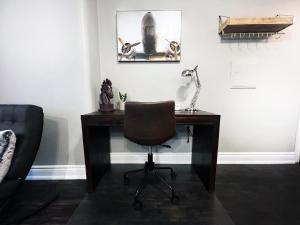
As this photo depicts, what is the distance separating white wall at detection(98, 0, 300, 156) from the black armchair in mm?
1035

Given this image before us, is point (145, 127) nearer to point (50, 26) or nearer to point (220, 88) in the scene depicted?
point (220, 88)

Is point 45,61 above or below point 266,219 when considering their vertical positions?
above

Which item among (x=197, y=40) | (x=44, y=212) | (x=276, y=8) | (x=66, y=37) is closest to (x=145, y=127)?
(x=44, y=212)

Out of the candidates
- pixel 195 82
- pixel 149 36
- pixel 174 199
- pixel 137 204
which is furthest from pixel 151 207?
pixel 149 36

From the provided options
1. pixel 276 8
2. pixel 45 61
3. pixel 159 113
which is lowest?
pixel 159 113

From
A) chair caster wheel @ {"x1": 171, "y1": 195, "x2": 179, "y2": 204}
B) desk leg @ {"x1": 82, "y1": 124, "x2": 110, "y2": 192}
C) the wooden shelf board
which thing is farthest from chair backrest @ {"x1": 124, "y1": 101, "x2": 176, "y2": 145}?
the wooden shelf board

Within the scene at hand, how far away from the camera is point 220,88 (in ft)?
7.48

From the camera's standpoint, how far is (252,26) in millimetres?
1916

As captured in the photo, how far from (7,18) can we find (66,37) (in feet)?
2.09

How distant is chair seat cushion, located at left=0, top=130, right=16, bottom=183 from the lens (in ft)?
4.33

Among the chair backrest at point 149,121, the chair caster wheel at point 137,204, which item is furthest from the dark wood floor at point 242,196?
the chair backrest at point 149,121

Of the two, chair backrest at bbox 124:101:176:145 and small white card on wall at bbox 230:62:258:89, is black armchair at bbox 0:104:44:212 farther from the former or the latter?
small white card on wall at bbox 230:62:258:89

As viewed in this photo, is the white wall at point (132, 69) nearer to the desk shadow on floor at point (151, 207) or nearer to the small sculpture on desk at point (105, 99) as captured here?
the small sculpture on desk at point (105, 99)

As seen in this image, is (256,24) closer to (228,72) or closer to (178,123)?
(228,72)
